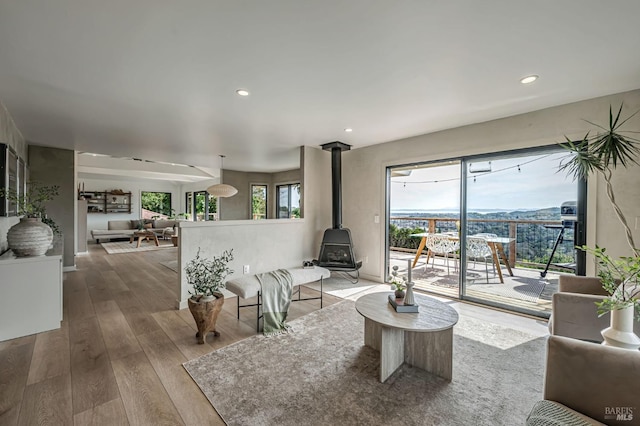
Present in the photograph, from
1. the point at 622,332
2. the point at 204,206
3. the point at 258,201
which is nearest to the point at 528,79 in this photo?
the point at 622,332

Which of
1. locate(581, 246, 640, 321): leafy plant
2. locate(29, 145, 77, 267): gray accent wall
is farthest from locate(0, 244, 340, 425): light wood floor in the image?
locate(581, 246, 640, 321): leafy plant

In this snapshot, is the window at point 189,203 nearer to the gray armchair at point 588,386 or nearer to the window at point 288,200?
the window at point 288,200

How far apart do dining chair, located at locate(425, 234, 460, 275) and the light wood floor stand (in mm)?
2075

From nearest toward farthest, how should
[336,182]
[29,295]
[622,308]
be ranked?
[622,308]
[29,295]
[336,182]

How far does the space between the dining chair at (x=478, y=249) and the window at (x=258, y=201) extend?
6490 millimetres

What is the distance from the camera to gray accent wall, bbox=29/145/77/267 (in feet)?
16.5

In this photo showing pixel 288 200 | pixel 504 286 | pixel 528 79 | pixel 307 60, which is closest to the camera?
pixel 307 60

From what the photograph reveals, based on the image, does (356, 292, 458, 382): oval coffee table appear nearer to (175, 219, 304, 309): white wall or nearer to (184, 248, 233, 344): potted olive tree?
(184, 248, 233, 344): potted olive tree

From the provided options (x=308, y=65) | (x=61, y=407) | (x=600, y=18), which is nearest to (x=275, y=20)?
(x=308, y=65)

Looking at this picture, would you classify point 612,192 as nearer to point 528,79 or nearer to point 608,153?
point 608,153

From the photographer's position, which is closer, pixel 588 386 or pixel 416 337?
pixel 588 386

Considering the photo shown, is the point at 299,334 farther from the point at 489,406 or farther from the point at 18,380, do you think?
the point at 18,380

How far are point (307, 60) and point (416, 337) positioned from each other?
243 centimetres

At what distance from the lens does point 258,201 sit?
8.88m
